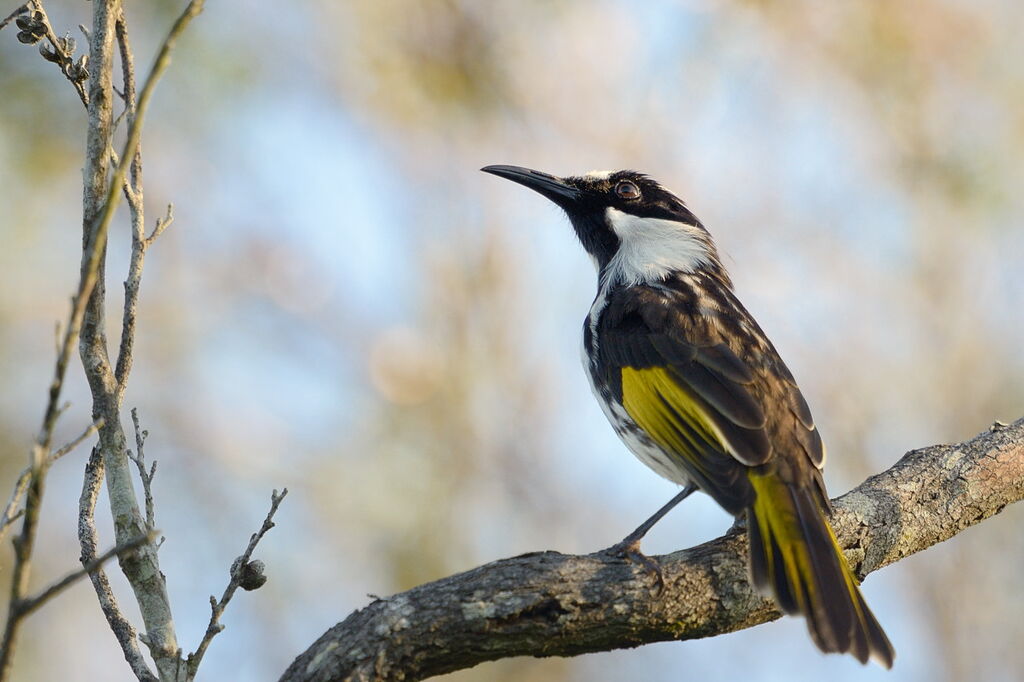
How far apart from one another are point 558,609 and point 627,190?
317 centimetres

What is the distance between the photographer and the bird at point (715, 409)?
3469mm

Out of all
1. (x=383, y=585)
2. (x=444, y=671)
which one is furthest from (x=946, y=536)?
(x=383, y=585)

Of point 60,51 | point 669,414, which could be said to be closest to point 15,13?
point 60,51

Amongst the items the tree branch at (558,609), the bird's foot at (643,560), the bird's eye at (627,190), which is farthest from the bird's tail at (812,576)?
the bird's eye at (627,190)

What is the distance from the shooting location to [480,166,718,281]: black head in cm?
566

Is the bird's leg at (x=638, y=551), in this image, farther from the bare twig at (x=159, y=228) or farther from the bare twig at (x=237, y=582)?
the bare twig at (x=159, y=228)

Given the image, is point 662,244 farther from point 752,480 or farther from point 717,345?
point 752,480

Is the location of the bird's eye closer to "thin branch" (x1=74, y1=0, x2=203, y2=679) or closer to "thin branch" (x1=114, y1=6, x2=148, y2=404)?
"thin branch" (x1=114, y1=6, x2=148, y2=404)

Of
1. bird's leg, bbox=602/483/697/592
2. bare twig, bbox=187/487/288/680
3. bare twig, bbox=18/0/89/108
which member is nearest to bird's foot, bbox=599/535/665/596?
bird's leg, bbox=602/483/697/592

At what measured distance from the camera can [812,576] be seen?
348cm

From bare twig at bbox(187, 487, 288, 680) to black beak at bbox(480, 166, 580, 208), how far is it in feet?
10.6

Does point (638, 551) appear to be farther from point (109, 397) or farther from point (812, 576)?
point (109, 397)

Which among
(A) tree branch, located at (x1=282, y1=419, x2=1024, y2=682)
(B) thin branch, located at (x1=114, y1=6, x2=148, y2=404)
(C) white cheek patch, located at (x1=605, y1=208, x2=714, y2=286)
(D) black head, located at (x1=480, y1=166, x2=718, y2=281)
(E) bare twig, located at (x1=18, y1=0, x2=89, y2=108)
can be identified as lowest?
(A) tree branch, located at (x1=282, y1=419, x2=1024, y2=682)

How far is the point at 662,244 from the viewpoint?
554cm
